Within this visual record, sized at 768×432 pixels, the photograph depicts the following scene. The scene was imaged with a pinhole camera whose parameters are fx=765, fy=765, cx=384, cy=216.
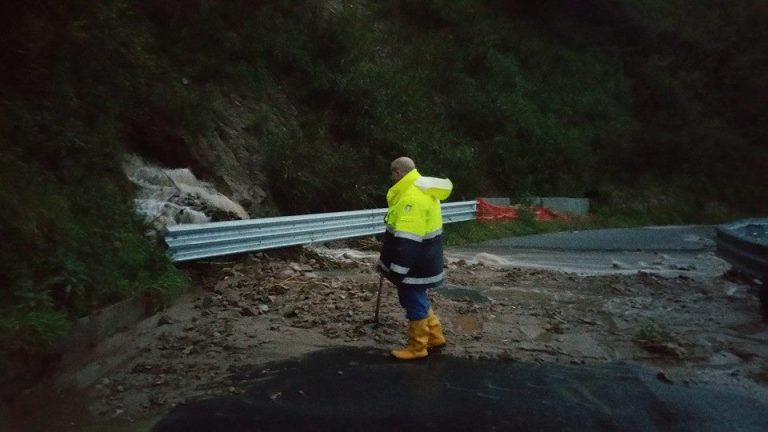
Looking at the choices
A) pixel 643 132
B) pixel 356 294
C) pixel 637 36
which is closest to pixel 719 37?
pixel 637 36

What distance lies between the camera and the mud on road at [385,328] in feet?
19.0

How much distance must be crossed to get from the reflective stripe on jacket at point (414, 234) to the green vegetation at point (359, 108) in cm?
242

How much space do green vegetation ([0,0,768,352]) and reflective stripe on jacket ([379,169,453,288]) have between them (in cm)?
242

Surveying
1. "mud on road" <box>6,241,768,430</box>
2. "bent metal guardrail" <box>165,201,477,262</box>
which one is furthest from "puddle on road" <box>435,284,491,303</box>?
"bent metal guardrail" <box>165,201,477,262</box>

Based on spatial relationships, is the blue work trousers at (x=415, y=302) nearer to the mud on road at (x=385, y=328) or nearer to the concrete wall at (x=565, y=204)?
the mud on road at (x=385, y=328)

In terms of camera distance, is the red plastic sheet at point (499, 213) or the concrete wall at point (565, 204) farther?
the concrete wall at point (565, 204)

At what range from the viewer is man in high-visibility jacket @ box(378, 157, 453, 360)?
253 inches

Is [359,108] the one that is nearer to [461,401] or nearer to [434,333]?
[434,333]

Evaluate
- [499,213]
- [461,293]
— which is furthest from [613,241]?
[461,293]

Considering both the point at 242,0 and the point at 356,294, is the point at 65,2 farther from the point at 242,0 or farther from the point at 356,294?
the point at 242,0

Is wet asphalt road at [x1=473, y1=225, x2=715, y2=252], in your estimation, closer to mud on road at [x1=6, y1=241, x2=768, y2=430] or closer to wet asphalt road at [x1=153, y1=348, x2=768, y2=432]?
mud on road at [x1=6, y1=241, x2=768, y2=430]

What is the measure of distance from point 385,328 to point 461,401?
2.07m

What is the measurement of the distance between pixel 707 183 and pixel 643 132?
9.85ft

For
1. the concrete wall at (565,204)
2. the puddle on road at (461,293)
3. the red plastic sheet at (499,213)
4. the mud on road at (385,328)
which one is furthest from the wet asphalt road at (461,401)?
the concrete wall at (565,204)
